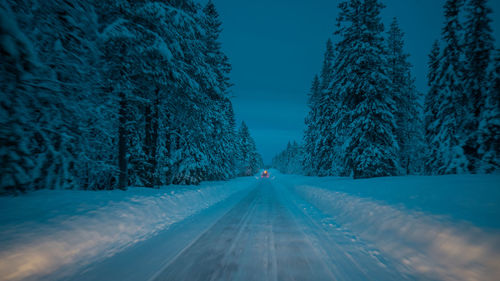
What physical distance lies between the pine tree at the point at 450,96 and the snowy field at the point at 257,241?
41.6 ft

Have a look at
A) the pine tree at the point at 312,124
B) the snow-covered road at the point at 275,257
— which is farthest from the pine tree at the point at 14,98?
the pine tree at the point at 312,124

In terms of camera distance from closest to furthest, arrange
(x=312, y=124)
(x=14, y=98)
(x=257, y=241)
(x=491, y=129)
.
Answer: (x=14, y=98), (x=257, y=241), (x=491, y=129), (x=312, y=124)

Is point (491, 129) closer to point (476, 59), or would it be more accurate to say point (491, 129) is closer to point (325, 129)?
point (476, 59)

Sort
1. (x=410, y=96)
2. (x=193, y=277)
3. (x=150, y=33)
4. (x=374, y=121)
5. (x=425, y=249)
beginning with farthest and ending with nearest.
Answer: (x=410, y=96), (x=374, y=121), (x=150, y=33), (x=425, y=249), (x=193, y=277)

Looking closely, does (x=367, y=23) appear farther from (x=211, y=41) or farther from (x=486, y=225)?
(x=486, y=225)

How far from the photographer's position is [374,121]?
52.3ft

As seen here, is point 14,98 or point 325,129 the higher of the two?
point 325,129

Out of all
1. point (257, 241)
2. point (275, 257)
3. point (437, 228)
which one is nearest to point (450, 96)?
point (437, 228)

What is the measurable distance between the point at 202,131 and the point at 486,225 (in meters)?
15.4

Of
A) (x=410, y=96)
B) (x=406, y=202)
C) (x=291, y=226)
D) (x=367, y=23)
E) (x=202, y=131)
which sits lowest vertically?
(x=291, y=226)

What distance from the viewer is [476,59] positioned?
16578 millimetres

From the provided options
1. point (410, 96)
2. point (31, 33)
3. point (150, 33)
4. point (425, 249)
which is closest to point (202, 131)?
point (150, 33)

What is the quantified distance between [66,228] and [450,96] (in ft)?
79.5

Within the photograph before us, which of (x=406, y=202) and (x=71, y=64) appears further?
(x=406, y=202)
